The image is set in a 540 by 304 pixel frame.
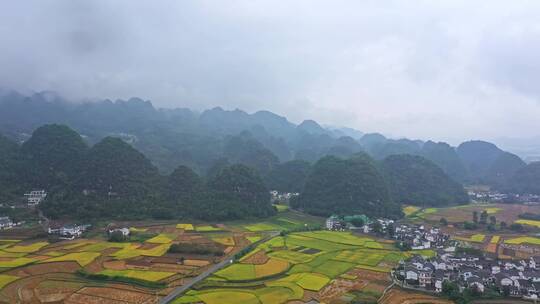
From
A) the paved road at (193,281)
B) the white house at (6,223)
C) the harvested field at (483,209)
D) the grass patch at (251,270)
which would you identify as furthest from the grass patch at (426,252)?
the white house at (6,223)

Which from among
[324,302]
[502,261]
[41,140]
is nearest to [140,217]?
[41,140]

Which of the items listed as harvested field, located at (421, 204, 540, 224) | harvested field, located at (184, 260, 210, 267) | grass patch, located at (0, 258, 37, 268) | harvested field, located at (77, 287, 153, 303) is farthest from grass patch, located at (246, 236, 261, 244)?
harvested field, located at (421, 204, 540, 224)

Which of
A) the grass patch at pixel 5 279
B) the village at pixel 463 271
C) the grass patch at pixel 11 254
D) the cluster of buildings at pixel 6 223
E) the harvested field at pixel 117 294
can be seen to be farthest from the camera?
the cluster of buildings at pixel 6 223

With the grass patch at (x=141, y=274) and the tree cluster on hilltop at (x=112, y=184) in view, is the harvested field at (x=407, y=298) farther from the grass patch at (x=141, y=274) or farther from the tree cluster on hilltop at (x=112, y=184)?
the tree cluster on hilltop at (x=112, y=184)

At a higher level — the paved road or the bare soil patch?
the paved road

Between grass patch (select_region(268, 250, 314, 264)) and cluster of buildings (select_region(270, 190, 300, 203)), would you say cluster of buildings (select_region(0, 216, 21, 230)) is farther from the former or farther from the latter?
cluster of buildings (select_region(270, 190, 300, 203))

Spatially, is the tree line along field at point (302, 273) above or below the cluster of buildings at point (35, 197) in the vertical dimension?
below
